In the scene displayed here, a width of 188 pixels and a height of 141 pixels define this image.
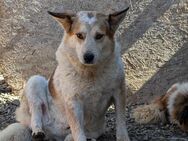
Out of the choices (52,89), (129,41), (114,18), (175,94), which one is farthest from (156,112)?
(114,18)

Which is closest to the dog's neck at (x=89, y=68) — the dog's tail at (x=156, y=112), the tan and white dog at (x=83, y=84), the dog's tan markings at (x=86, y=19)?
the tan and white dog at (x=83, y=84)

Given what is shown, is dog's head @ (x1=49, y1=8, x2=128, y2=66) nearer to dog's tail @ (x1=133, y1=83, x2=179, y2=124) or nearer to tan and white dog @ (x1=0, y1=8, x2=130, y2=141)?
tan and white dog @ (x1=0, y1=8, x2=130, y2=141)

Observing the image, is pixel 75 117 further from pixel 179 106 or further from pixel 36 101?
pixel 179 106

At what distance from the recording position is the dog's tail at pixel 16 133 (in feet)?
18.4

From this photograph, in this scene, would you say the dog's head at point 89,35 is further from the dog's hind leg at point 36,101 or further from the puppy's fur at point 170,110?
the puppy's fur at point 170,110

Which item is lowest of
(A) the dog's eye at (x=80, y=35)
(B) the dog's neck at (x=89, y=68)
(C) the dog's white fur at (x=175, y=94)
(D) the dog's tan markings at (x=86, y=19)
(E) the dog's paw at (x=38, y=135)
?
(E) the dog's paw at (x=38, y=135)

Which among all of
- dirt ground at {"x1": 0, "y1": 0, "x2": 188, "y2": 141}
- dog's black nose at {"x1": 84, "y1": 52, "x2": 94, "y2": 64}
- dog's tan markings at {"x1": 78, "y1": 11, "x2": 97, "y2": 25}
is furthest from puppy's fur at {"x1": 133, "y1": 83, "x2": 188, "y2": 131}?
dog's tan markings at {"x1": 78, "y1": 11, "x2": 97, "y2": 25}

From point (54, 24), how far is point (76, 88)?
251 cm

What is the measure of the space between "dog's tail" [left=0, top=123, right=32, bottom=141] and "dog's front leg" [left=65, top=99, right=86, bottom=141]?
0.53m

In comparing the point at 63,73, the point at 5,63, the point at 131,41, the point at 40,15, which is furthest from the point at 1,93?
the point at 63,73

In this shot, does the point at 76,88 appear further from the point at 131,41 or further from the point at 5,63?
the point at 5,63

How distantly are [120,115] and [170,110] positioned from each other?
3.53 feet

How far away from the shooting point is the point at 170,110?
21.4ft

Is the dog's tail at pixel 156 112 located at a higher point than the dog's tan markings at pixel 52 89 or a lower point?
lower
